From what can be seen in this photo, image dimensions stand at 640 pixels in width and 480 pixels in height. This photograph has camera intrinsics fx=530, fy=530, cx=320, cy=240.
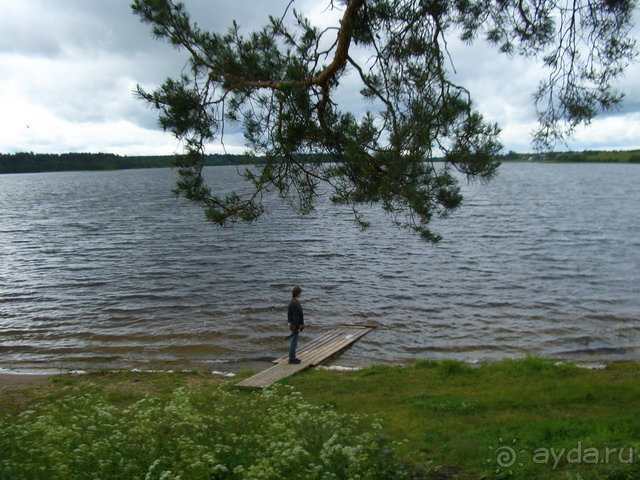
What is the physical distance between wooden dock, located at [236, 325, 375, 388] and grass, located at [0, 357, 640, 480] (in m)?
0.42

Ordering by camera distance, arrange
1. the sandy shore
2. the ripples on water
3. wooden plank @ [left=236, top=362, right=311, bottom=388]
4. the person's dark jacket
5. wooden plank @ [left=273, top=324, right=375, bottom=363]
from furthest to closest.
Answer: the ripples on water
wooden plank @ [left=273, top=324, right=375, bottom=363]
the person's dark jacket
the sandy shore
wooden plank @ [left=236, top=362, right=311, bottom=388]

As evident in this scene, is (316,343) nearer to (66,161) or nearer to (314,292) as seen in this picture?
(314,292)

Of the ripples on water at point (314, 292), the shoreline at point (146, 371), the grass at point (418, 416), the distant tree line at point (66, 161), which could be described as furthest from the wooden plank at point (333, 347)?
the distant tree line at point (66, 161)

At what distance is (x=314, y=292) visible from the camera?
20.7 meters

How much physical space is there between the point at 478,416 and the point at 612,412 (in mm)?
1996

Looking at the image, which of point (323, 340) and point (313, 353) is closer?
point (313, 353)

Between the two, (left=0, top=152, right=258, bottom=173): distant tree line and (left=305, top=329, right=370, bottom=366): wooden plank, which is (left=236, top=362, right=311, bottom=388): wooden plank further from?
(left=0, top=152, right=258, bottom=173): distant tree line

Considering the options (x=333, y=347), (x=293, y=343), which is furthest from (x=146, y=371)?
(x=333, y=347)

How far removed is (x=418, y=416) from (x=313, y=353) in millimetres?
5644

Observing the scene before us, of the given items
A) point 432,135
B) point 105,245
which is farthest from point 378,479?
point 105,245

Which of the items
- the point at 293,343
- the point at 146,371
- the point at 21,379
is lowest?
the point at 21,379

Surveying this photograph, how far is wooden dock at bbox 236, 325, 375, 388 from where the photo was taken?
38.1 ft

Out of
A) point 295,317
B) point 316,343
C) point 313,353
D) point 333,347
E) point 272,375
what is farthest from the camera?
point 316,343

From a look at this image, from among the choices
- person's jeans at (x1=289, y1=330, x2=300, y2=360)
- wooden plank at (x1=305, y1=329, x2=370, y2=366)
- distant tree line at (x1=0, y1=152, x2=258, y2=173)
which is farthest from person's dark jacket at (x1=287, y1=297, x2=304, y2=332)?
distant tree line at (x1=0, y1=152, x2=258, y2=173)
